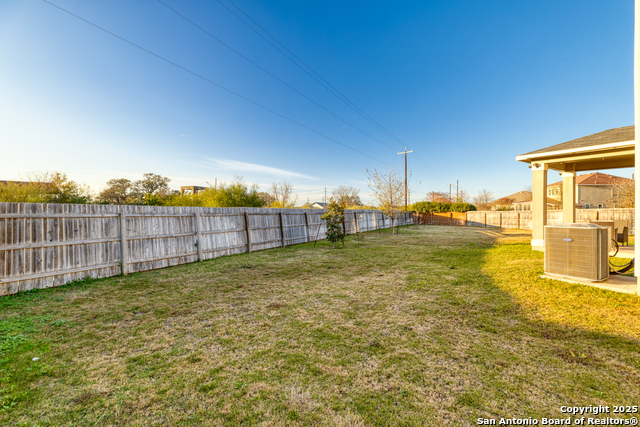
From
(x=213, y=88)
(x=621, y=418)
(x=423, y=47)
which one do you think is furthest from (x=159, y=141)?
(x=621, y=418)

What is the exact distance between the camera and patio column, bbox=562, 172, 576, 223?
8.20 meters

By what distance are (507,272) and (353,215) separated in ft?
40.3

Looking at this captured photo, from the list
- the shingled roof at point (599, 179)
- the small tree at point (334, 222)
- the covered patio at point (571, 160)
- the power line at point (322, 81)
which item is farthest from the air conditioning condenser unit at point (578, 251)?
the shingled roof at point (599, 179)

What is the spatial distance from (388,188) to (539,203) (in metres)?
11.4

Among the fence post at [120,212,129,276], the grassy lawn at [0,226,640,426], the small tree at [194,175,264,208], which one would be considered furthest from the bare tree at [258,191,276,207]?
the grassy lawn at [0,226,640,426]

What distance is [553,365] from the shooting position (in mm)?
2105

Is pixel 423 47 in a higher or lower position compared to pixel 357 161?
higher

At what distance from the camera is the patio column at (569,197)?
26.9ft

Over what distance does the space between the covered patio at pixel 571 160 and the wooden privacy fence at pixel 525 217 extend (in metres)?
6.88

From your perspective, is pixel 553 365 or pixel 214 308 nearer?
pixel 553 365

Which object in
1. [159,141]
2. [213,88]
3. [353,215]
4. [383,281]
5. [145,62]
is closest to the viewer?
[383,281]

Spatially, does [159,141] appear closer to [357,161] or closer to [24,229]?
[24,229]

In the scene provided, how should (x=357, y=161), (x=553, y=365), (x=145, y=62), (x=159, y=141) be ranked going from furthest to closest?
1. (x=357, y=161)
2. (x=159, y=141)
3. (x=145, y=62)
4. (x=553, y=365)

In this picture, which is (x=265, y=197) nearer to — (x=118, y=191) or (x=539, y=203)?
(x=118, y=191)
